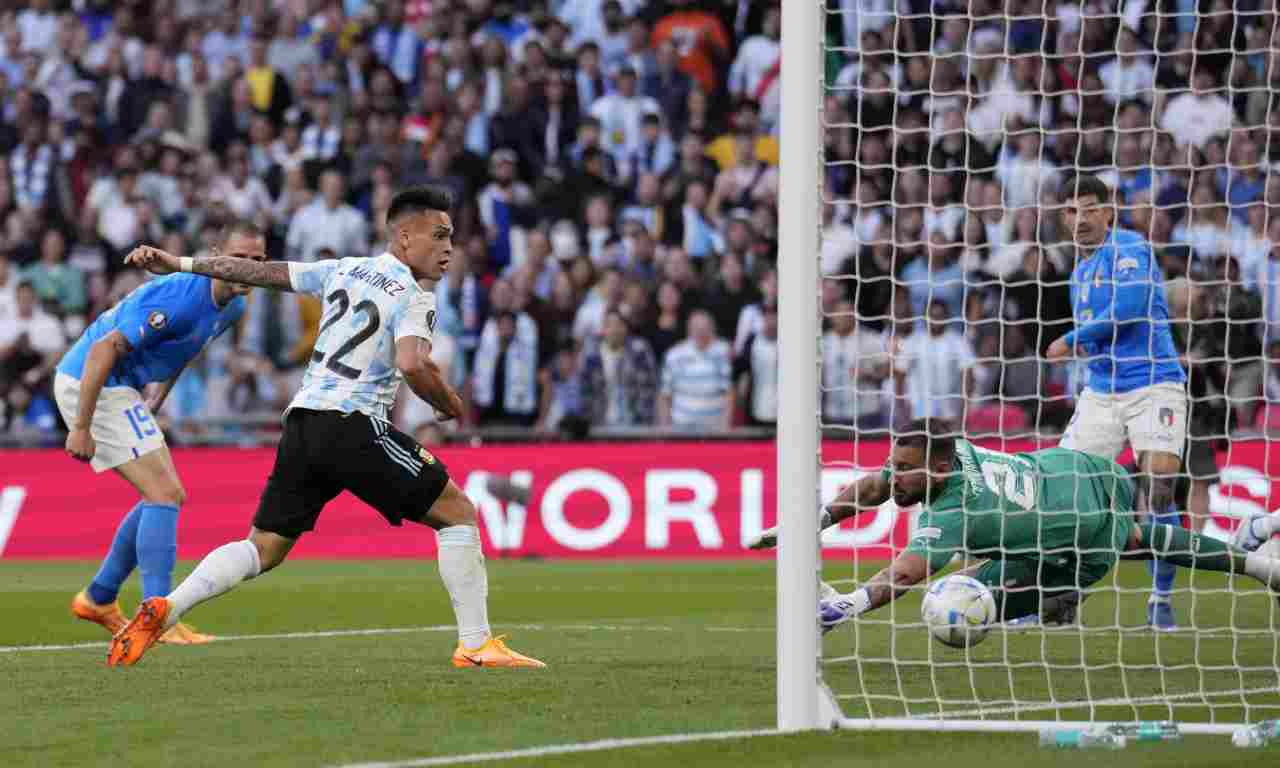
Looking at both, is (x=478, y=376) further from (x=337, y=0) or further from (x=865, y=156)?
(x=337, y=0)

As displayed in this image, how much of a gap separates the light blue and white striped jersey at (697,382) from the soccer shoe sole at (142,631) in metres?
10.6

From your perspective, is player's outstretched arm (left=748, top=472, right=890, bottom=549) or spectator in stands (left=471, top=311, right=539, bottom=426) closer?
player's outstretched arm (left=748, top=472, right=890, bottom=549)

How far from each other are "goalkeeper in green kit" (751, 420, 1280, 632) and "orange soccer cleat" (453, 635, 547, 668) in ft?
3.82

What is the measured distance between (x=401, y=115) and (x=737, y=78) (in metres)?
3.72

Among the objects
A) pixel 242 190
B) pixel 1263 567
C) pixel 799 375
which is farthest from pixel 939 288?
pixel 799 375

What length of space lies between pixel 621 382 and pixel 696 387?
711mm

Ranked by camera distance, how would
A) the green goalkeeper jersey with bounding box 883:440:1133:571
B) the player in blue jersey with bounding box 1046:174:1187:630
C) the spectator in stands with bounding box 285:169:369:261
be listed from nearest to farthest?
the green goalkeeper jersey with bounding box 883:440:1133:571
the player in blue jersey with bounding box 1046:174:1187:630
the spectator in stands with bounding box 285:169:369:261

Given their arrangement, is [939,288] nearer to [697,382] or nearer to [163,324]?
[697,382]

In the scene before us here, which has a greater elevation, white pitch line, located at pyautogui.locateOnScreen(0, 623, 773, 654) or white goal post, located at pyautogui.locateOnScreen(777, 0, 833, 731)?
white goal post, located at pyautogui.locateOnScreen(777, 0, 833, 731)

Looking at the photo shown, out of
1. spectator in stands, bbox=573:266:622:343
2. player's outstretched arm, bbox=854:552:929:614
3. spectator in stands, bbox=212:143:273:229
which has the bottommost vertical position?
player's outstretched arm, bbox=854:552:929:614

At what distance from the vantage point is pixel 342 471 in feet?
28.8

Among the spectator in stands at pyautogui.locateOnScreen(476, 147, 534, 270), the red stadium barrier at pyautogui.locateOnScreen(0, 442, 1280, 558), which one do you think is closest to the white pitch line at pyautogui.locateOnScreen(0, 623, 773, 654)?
the red stadium barrier at pyautogui.locateOnScreen(0, 442, 1280, 558)

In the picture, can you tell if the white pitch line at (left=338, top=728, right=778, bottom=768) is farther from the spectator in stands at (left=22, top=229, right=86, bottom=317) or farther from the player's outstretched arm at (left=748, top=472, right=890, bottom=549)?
the spectator in stands at (left=22, top=229, right=86, bottom=317)

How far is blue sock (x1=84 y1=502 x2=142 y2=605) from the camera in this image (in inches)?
427
